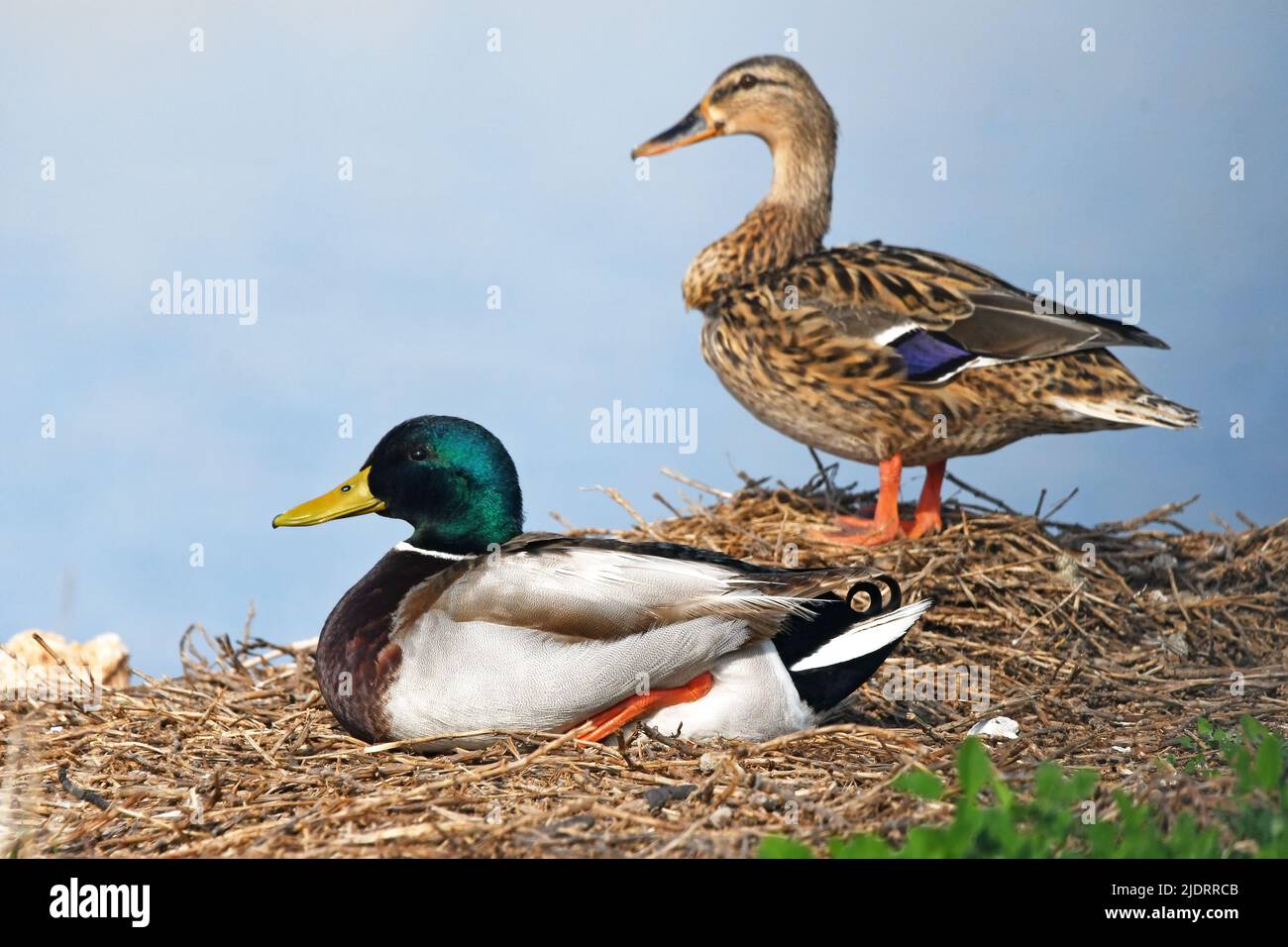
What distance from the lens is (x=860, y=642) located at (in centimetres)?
443

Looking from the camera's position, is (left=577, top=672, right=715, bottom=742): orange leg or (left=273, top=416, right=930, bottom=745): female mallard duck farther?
(left=577, top=672, right=715, bottom=742): orange leg

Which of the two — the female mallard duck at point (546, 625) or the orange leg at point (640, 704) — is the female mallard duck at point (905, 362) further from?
the orange leg at point (640, 704)

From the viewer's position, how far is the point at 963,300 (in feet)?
21.3

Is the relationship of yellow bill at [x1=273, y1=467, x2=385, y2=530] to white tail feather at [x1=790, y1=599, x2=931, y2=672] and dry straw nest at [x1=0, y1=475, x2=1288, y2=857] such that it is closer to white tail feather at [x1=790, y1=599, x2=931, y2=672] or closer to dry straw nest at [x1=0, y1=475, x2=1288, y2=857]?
dry straw nest at [x1=0, y1=475, x2=1288, y2=857]

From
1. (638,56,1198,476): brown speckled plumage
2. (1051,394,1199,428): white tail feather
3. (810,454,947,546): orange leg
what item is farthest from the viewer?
(810,454,947,546): orange leg

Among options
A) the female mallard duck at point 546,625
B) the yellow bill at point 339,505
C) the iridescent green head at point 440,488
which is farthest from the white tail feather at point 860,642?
the yellow bill at point 339,505

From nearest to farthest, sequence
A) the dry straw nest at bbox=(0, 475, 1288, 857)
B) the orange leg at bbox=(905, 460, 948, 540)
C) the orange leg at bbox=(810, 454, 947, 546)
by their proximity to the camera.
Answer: the dry straw nest at bbox=(0, 475, 1288, 857) < the orange leg at bbox=(810, 454, 947, 546) < the orange leg at bbox=(905, 460, 948, 540)

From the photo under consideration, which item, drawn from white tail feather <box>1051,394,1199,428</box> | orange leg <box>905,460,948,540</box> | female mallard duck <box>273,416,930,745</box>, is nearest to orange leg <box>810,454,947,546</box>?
orange leg <box>905,460,948,540</box>

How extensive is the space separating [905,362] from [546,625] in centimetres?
290

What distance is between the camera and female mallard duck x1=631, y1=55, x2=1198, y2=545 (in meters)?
6.26
